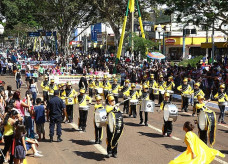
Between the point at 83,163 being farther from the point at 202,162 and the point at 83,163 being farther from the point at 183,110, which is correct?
the point at 183,110

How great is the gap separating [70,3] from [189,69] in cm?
2321

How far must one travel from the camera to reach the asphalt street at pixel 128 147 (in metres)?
10.6

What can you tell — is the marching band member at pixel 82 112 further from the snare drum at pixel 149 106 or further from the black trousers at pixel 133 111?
the black trousers at pixel 133 111

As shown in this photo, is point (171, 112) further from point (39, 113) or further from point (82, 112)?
point (39, 113)

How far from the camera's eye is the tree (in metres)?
23.9

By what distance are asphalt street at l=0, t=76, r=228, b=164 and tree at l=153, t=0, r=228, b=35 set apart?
11.0 metres

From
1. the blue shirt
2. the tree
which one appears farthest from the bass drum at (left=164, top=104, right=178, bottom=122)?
the tree

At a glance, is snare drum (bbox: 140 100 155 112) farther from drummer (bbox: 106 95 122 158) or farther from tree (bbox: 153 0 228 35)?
tree (bbox: 153 0 228 35)

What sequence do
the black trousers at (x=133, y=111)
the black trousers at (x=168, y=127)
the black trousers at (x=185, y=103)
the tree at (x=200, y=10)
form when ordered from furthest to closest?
the tree at (x=200, y=10) → the black trousers at (x=185, y=103) → the black trousers at (x=133, y=111) → the black trousers at (x=168, y=127)

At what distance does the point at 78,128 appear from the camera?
14367mm

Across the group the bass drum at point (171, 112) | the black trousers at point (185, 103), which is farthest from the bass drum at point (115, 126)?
the black trousers at point (185, 103)

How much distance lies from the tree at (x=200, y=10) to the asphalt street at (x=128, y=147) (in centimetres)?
1096

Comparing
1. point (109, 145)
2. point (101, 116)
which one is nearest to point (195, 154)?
point (109, 145)

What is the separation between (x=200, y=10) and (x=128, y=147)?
628 inches
